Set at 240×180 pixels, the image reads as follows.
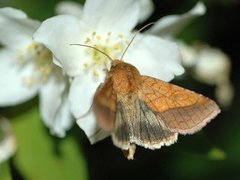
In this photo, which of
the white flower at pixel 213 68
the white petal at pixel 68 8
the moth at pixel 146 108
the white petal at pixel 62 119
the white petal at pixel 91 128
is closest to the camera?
the moth at pixel 146 108

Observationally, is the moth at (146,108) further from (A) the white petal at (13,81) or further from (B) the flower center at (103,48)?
(A) the white petal at (13,81)

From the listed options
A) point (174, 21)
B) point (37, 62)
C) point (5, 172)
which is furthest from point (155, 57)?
point (5, 172)

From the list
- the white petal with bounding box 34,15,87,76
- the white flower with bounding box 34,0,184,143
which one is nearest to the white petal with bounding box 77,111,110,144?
the white flower with bounding box 34,0,184,143

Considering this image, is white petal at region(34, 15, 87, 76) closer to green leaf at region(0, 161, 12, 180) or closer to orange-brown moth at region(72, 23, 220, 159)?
orange-brown moth at region(72, 23, 220, 159)

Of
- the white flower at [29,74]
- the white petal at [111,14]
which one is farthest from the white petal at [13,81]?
the white petal at [111,14]

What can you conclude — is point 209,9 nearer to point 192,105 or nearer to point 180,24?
point 180,24

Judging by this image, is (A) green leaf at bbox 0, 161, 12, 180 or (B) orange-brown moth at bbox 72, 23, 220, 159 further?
(A) green leaf at bbox 0, 161, 12, 180
